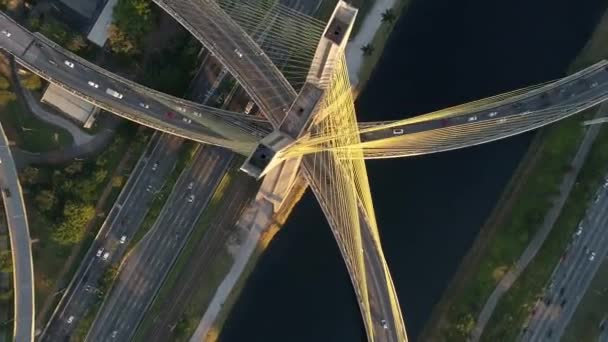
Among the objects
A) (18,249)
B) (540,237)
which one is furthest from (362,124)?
(18,249)

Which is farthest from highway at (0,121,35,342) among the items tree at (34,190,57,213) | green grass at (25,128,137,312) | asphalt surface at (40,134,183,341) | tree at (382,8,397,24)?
tree at (382,8,397,24)

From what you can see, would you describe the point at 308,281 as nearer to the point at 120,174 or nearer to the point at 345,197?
the point at 345,197

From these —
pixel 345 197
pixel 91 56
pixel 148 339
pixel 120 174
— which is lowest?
pixel 148 339

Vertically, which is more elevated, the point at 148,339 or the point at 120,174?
the point at 120,174

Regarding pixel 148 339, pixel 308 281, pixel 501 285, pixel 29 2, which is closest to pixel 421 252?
pixel 501 285

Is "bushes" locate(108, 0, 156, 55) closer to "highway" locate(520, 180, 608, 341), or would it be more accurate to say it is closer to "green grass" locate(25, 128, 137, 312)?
"green grass" locate(25, 128, 137, 312)

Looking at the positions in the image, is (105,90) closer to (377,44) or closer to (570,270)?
(377,44)
